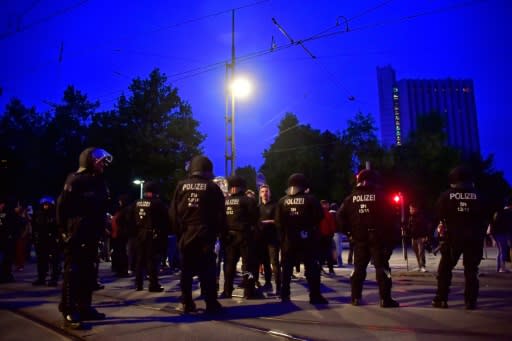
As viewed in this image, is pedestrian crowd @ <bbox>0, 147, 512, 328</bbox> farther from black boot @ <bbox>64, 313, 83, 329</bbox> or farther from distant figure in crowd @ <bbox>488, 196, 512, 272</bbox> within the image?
distant figure in crowd @ <bbox>488, 196, 512, 272</bbox>

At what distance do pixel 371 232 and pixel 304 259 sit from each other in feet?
3.94

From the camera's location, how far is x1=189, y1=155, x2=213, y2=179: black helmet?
643 cm

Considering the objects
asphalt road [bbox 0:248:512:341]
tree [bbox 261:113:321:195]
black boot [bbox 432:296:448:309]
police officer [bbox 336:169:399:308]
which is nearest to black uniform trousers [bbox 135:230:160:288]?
asphalt road [bbox 0:248:512:341]

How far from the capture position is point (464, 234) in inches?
247

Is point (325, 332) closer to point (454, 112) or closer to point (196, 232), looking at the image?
point (196, 232)

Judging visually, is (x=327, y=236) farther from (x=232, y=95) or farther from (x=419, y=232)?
(x=232, y=95)

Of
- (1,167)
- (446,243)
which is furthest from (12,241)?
Answer: (1,167)

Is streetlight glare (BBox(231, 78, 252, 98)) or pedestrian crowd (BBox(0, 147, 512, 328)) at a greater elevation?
streetlight glare (BBox(231, 78, 252, 98))

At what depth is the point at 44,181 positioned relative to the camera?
160 ft

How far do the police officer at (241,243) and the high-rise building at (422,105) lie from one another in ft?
64.4

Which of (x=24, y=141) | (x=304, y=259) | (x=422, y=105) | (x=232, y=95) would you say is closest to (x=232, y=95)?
(x=232, y=95)

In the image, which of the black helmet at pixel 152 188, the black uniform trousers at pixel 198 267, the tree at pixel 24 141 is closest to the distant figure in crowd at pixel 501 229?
the black helmet at pixel 152 188

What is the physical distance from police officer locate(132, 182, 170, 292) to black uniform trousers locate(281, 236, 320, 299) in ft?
9.11

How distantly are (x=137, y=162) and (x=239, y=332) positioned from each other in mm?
41991
